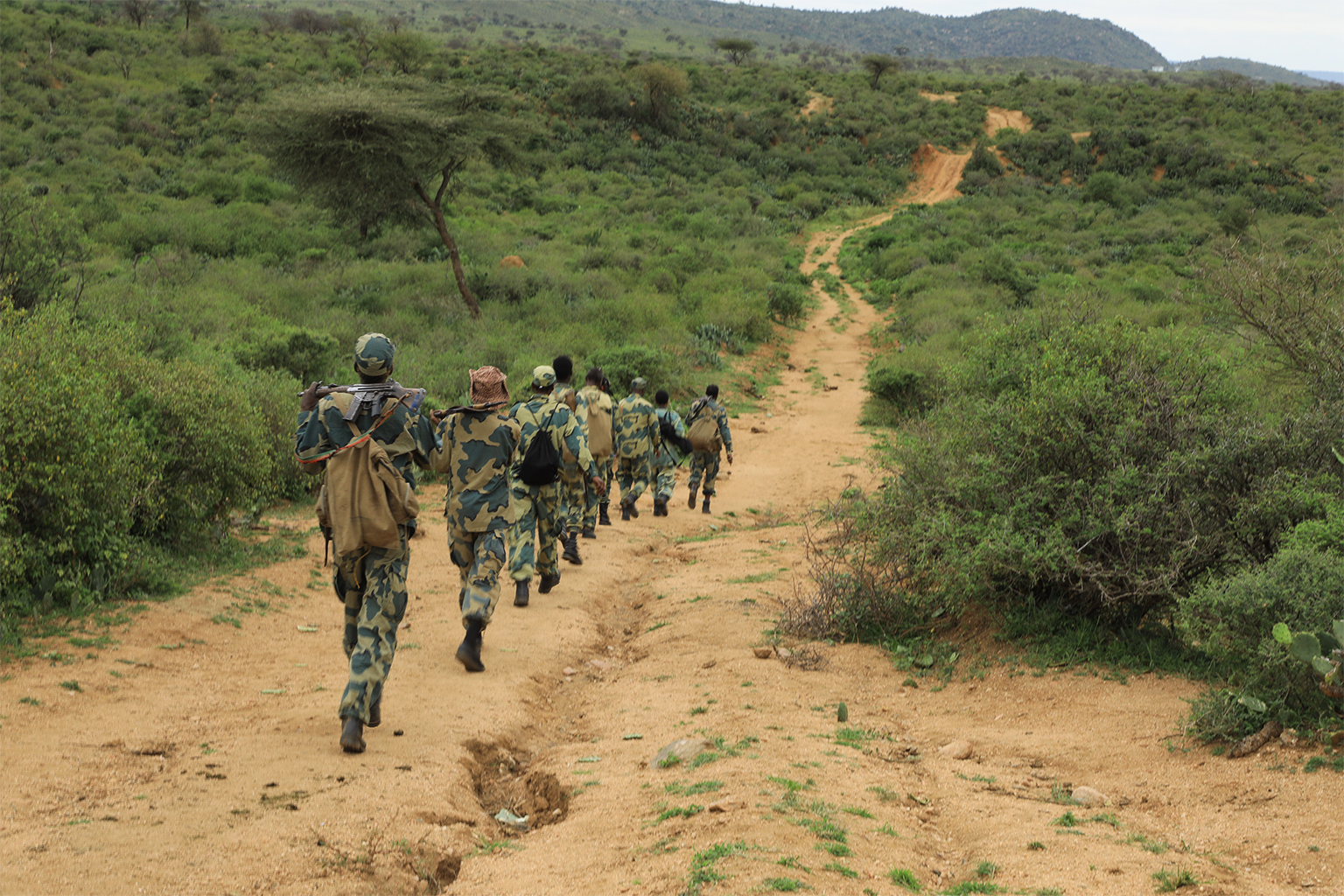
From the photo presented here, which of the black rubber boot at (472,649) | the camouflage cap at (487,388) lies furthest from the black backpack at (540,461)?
the black rubber boot at (472,649)

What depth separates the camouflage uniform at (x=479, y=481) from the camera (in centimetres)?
632

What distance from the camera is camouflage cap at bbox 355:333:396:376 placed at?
16.2 ft

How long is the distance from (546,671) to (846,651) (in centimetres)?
218

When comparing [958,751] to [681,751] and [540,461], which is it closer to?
[681,751]

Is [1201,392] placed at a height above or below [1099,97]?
below

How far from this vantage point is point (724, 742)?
4855 millimetres

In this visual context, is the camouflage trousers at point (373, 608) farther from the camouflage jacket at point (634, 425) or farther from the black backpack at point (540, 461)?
the camouflage jacket at point (634, 425)

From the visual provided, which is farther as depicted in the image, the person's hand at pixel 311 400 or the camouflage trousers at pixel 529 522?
the camouflage trousers at pixel 529 522

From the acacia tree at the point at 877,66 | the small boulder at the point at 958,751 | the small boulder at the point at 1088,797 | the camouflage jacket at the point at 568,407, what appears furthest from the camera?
the acacia tree at the point at 877,66

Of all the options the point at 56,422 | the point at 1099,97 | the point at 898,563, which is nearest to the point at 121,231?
the point at 56,422

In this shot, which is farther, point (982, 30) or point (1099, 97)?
point (982, 30)

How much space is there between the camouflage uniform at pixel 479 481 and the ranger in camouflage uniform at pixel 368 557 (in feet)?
3.74

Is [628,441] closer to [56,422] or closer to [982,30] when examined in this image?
[56,422]

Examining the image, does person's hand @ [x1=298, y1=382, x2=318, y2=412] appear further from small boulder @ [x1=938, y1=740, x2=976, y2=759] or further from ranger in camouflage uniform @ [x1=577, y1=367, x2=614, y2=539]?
ranger in camouflage uniform @ [x1=577, y1=367, x2=614, y2=539]
